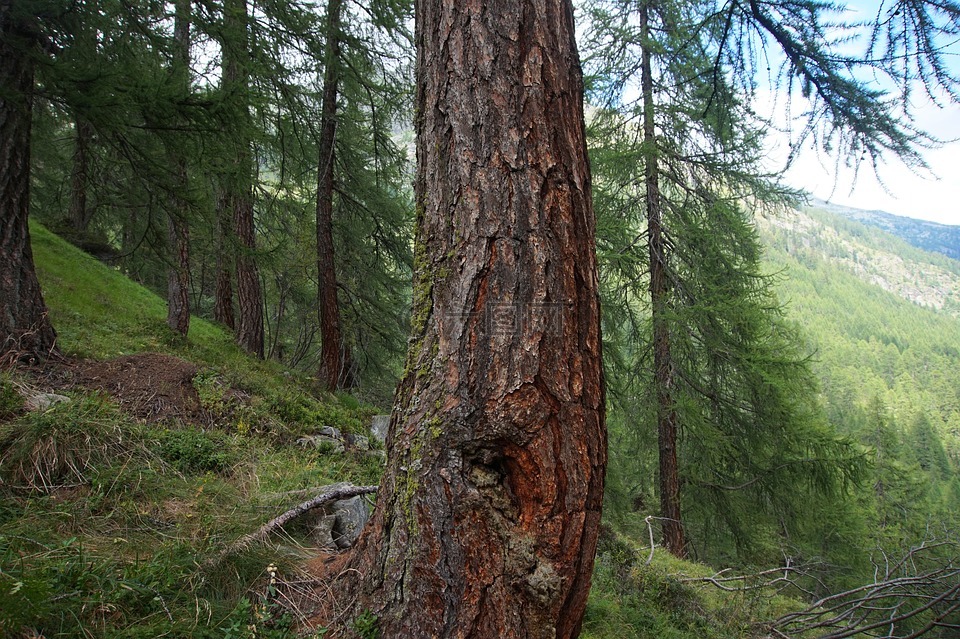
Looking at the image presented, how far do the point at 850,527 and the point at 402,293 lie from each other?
16.9 meters

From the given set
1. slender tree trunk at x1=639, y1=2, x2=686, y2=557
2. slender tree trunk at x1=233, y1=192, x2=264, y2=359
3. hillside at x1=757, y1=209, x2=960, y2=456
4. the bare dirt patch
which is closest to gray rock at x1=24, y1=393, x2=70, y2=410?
the bare dirt patch

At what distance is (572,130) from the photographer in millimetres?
1934

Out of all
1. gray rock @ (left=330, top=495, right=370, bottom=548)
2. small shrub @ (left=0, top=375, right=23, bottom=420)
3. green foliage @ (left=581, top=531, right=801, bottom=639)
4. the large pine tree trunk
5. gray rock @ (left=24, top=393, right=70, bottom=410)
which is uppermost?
the large pine tree trunk

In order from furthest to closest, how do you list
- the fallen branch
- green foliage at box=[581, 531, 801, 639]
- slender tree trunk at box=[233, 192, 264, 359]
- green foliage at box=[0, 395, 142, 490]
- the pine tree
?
slender tree trunk at box=[233, 192, 264, 359] → the pine tree → green foliage at box=[581, 531, 801, 639] → green foliage at box=[0, 395, 142, 490] → the fallen branch

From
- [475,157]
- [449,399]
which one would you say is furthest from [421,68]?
[449,399]

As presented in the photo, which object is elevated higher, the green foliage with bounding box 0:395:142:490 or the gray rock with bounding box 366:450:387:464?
the green foliage with bounding box 0:395:142:490

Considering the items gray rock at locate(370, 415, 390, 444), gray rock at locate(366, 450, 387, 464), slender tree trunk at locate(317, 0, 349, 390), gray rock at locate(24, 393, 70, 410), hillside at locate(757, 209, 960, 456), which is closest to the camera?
gray rock at locate(24, 393, 70, 410)

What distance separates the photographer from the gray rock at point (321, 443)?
491 centimetres

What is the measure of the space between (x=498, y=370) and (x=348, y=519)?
5.34ft

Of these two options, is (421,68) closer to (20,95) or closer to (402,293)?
(20,95)

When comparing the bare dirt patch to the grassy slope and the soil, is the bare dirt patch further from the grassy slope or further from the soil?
the grassy slope

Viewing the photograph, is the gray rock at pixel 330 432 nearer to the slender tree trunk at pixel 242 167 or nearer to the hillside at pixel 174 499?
the hillside at pixel 174 499

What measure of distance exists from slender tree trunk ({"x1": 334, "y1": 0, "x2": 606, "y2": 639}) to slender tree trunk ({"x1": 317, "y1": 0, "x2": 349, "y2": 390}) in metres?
6.02

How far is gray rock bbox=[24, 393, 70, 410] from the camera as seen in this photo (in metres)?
2.90
